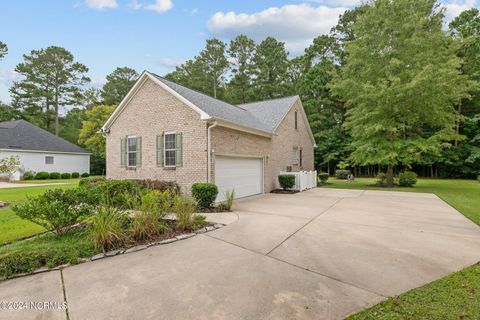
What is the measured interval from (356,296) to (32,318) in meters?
3.78

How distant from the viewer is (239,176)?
459 inches

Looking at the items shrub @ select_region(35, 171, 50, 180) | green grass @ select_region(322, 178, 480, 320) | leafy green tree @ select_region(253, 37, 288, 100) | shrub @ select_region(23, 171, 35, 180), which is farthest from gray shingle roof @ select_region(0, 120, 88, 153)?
green grass @ select_region(322, 178, 480, 320)

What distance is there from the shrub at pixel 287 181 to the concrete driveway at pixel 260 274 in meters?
7.67

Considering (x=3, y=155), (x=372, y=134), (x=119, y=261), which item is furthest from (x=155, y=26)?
(x=3, y=155)

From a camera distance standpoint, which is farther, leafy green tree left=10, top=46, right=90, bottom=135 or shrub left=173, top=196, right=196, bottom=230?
leafy green tree left=10, top=46, right=90, bottom=135

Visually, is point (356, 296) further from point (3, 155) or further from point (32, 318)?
point (3, 155)

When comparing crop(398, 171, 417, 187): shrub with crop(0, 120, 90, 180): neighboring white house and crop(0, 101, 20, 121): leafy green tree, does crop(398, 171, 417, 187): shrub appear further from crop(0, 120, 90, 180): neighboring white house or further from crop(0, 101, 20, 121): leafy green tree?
crop(0, 101, 20, 121): leafy green tree

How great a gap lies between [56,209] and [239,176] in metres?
7.53

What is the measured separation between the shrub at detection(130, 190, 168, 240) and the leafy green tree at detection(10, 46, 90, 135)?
37.9 m

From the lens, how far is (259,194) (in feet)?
43.0

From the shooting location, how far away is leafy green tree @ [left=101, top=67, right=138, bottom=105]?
36459 mm

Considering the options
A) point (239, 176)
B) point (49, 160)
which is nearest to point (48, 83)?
point (49, 160)

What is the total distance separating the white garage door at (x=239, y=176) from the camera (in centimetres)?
1038

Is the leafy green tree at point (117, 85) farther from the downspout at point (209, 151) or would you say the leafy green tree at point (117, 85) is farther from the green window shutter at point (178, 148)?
the downspout at point (209, 151)
